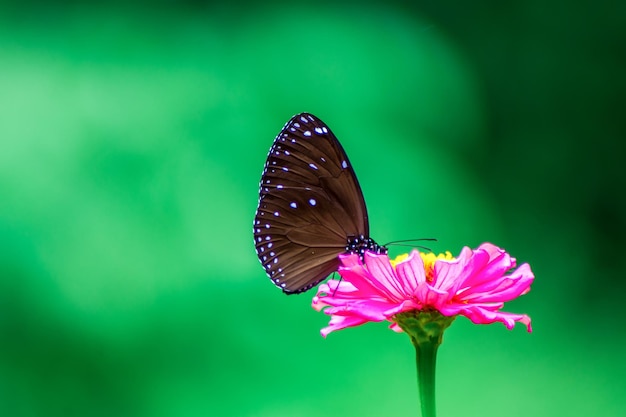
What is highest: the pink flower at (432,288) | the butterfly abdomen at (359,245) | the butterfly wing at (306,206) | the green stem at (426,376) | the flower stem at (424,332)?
the butterfly wing at (306,206)

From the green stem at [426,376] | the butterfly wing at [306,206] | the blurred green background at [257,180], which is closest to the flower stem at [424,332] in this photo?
the green stem at [426,376]

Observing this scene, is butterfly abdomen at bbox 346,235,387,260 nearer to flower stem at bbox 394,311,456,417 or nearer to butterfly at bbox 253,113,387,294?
butterfly at bbox 253,113,387,294

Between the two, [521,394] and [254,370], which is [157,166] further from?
[521,394]

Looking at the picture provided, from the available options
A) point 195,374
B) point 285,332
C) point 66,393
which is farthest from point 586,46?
point 66,393

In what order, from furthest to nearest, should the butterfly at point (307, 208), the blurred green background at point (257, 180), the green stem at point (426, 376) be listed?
the blurred green background at point (257, 180) < the butterfly at point (307, 208) < the green stem at point (426, 376)

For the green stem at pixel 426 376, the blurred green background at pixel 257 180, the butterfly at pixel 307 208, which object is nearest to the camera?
the green stem at pixel 426 376

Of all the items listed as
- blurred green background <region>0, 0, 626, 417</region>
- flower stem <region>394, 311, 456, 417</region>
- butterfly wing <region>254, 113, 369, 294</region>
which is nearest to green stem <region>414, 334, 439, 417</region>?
flower stem <region>394, 311, 456, 417</region>

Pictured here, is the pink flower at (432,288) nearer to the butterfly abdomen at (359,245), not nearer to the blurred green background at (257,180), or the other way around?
the butterfly abdomen at (359,245)

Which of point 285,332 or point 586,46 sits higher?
point 586,46
